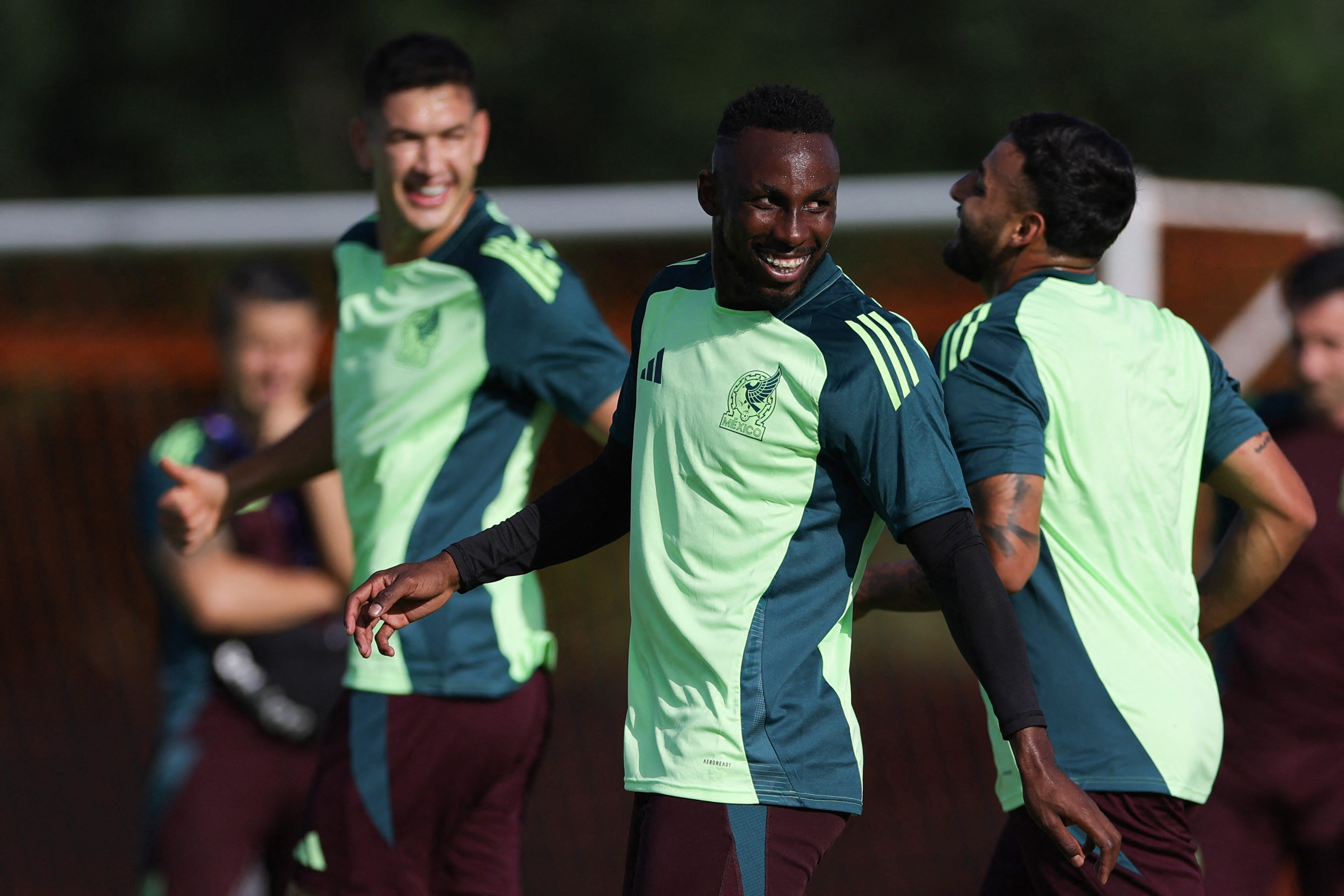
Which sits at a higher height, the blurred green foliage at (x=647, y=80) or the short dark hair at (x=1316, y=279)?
the blurred green foliage at (x=647, y=80)

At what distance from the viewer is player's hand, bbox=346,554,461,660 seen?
2.69 m

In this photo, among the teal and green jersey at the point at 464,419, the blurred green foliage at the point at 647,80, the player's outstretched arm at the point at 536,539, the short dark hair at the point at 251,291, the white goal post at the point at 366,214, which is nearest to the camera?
the player's outstretched arm at the point at 536,539

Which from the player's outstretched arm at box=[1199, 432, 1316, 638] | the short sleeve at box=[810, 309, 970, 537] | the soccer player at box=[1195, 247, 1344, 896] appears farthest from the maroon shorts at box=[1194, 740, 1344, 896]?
the short sleeve at box=[810, 309, 970, 537]

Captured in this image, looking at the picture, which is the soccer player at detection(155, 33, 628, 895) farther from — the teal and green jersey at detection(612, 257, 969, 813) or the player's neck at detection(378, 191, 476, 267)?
the teal and green jersey at detection(612, 257, 969, 813)

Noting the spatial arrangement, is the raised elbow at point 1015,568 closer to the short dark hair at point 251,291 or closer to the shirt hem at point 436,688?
the shirt hem at point 436,688

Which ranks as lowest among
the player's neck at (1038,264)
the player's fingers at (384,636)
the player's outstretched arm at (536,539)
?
the player's fingers at (384,636)

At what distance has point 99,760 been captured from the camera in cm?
1062

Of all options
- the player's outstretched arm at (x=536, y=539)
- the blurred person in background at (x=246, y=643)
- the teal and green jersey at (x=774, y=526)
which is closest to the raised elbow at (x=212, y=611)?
the blurred person in background at (x=246, y=643)

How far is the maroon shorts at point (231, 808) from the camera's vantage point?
414cm

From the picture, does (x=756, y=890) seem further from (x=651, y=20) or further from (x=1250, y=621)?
(x=651, y=20)

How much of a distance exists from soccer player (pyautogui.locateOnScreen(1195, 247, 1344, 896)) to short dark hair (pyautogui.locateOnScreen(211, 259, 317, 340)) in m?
2.84

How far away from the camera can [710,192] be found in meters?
2.68

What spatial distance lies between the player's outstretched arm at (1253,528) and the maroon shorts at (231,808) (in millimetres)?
2347

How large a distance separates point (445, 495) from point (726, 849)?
125cm
